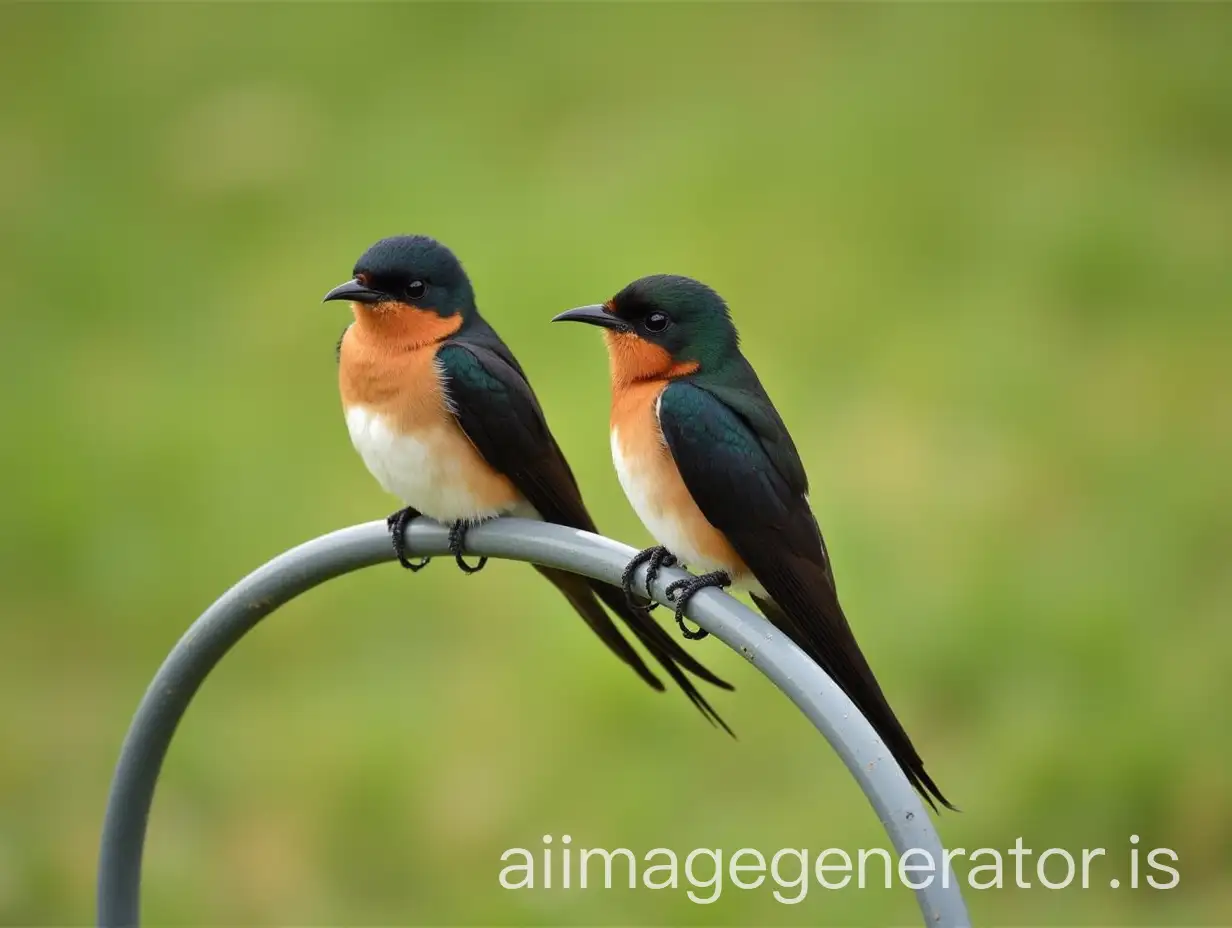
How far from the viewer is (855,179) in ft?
34.0

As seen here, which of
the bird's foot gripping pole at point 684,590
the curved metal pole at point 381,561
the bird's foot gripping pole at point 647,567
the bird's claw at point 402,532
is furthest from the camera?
the bird's claw at point 402,532

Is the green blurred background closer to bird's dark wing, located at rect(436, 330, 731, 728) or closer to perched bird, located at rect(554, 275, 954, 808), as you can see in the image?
bird's dark wing, located at rect(436, 330, 731, 728)

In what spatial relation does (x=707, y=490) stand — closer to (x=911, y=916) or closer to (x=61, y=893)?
(x=911, y=916)

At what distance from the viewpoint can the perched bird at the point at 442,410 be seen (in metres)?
3.99

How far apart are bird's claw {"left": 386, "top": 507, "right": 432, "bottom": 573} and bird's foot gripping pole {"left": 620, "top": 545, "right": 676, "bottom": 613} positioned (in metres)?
0.49

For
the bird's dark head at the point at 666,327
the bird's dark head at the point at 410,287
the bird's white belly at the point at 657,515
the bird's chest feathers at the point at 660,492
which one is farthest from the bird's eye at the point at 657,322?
the bird's dark head at the point at 410,287

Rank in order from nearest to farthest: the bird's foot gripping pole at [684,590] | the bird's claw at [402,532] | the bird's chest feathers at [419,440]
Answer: the bird's foot gripping pole at [684,590], the bird's claw at [402,532], the bird's chest feathers at [419,440]

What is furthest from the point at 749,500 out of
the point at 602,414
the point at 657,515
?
the point at 602,414

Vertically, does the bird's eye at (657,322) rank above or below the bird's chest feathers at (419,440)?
above

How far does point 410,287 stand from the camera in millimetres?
4027

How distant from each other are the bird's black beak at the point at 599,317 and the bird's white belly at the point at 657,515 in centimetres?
26

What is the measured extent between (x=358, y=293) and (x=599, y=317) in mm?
578

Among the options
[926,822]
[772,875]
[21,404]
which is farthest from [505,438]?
[21,404]

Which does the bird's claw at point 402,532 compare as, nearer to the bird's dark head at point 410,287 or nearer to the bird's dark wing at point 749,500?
the bird's dark head at point 410,287
